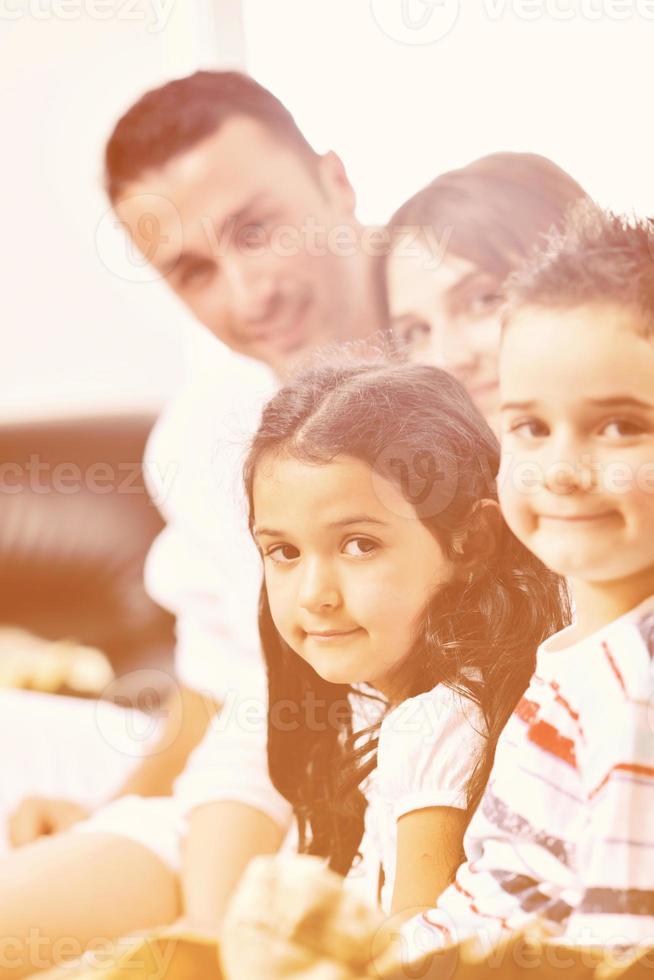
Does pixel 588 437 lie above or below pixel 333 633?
above

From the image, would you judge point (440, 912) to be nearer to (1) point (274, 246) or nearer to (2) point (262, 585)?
(2) point (262, 585)

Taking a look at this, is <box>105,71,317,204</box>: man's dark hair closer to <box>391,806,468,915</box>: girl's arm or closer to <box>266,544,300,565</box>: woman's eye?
<box>266,544,300,565</box>: woman's eye

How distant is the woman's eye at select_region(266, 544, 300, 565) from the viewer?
2.43 feet

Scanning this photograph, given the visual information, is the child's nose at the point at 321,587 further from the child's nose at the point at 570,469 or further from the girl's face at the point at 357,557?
the child's nose at the point at 570,469

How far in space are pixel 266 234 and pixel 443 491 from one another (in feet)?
0.76

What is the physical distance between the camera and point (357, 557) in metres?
0.73

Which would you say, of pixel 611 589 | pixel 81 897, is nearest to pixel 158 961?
pixel 81 897

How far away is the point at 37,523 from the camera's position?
38.4 inches

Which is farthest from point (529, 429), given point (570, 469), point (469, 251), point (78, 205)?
point (78, 205)

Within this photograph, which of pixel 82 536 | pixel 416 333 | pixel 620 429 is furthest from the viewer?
pixel 82 536

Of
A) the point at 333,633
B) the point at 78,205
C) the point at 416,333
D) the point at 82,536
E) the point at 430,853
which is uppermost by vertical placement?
the point at 78,205

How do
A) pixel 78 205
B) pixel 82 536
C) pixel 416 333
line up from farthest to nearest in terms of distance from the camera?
pixel 82 536, pixel 78 205, pixel 416 333

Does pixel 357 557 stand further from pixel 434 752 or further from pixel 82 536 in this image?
pixel 82 536

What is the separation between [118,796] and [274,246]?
0.46 m
